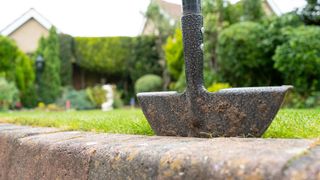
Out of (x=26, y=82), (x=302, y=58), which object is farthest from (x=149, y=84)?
(x=302, y=58)

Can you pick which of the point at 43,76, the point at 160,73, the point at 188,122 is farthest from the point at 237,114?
the point at 160,73

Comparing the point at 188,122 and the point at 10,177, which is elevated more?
the point at 188,122

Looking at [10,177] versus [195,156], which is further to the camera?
[10,177]

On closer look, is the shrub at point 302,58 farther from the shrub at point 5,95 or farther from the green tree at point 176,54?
the shrub at point 5,95

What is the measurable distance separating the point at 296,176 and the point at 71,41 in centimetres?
1510

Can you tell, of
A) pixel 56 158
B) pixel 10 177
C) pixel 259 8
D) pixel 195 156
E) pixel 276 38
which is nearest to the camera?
pixel 195 156

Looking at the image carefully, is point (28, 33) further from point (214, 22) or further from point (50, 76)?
point (214, 22)

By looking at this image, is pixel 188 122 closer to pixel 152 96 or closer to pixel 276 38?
pixel 152 96

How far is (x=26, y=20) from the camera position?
17.2m

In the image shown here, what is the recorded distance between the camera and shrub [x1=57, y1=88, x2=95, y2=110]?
1311cm

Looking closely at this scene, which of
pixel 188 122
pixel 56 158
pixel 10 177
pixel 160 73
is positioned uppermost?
pixel 188 122

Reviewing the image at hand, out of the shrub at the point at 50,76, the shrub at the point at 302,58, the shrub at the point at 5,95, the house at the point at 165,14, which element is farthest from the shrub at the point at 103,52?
the shrub at the point at 302,58

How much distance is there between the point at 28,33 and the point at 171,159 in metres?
17.7

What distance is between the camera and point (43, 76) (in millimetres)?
13625
